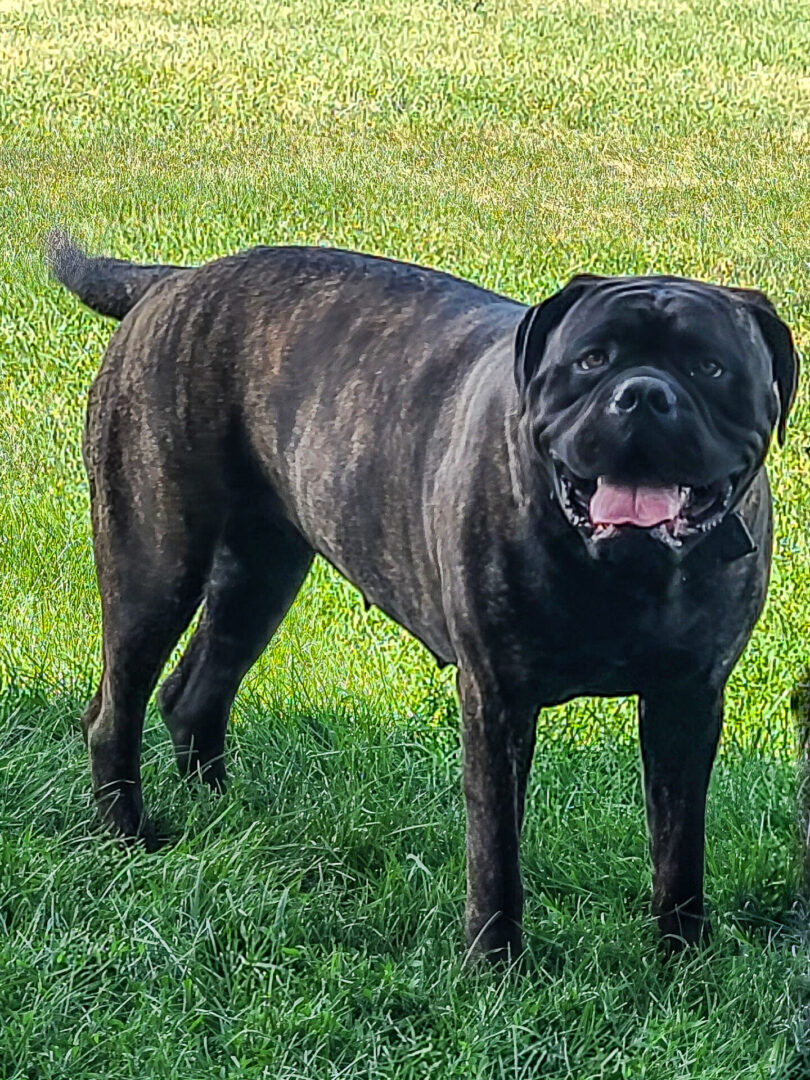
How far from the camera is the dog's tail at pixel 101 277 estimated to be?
14.4 feet

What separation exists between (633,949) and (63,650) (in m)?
2.30

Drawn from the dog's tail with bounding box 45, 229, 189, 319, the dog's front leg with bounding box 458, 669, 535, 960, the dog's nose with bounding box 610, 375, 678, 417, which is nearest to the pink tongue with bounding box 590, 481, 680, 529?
the dog's nose with bounding box 610, 375, 678, 417

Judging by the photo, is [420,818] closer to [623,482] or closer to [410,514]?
[410,514]

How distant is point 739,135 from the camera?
14.0 metres

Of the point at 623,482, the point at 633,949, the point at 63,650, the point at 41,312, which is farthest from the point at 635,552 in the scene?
the point at 41,312

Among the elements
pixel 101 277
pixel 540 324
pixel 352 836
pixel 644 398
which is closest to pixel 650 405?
pixel 644 398

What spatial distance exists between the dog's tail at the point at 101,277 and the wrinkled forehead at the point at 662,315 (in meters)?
1.60

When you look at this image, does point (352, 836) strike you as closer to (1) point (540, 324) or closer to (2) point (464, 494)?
(2) point (464, 494)

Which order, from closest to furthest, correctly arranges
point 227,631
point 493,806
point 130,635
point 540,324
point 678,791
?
1. point 540,324
2. point 493,806
3. point 678,791
4. point 130,635
5. point 227,631

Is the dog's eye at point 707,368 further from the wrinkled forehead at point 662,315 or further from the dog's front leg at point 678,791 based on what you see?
the dog's front leg at point 678,791

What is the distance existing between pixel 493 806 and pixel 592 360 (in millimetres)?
960

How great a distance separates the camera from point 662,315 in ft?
9.90

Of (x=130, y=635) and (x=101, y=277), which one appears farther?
(x=101, y=277)

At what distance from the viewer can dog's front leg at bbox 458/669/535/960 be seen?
3.41 m
